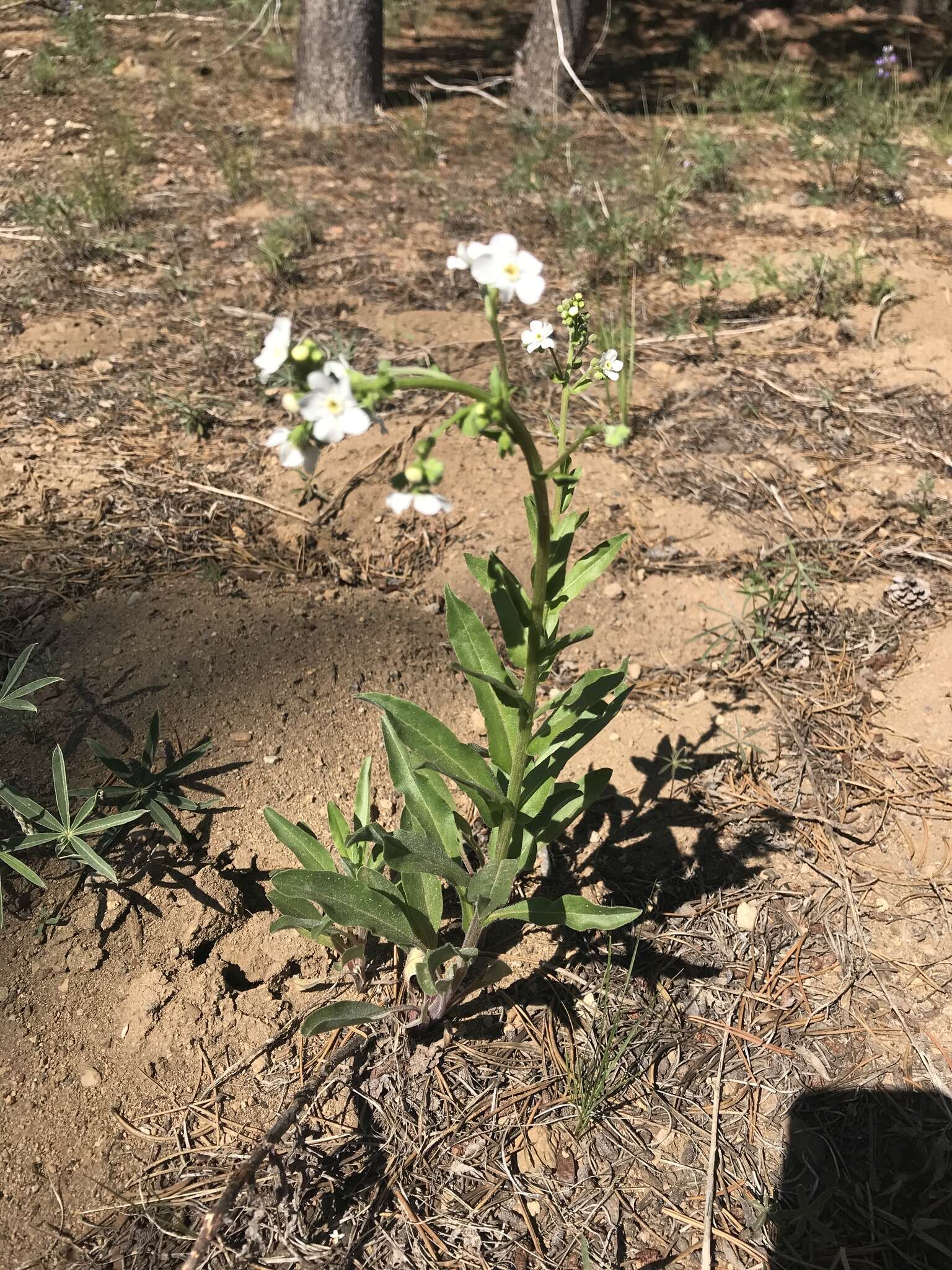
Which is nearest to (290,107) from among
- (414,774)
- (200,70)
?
(200,70)

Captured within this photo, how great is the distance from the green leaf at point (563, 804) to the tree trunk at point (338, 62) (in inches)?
219

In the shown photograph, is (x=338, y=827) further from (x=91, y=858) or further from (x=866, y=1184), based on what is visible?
(x=866, y=1184)

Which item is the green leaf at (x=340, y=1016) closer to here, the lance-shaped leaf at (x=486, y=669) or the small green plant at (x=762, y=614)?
the lance-shaped leaf at (x=486, y=669)

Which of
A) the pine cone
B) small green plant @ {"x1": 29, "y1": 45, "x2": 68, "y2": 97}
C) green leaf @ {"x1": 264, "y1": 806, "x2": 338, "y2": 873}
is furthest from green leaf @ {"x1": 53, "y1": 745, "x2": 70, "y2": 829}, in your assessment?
small green plant @ {"x1": 29, "y1": 45, "x2": 68, "y2": 97}

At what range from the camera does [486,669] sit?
6.20 ft

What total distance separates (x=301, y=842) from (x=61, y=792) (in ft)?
1.76

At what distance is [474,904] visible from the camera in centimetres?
183

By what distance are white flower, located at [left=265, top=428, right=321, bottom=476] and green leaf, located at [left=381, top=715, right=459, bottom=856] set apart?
0.79 metres

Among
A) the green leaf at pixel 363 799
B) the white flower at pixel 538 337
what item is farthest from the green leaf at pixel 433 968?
the white flower at pixel 538 337

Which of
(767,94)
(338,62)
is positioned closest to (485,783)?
(338,62)

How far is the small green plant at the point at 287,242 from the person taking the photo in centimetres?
430

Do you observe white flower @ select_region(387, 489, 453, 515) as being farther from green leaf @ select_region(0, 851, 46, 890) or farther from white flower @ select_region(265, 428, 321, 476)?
green leaf @ select_region(0, 851, 46, 890)

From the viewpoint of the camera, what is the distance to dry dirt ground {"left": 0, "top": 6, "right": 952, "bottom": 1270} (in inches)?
72.2

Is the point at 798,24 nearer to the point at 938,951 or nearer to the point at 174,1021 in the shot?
the point at 938,951
